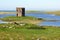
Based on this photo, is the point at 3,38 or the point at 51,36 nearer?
the point at 3,38

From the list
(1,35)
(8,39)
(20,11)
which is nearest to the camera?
(8,39)

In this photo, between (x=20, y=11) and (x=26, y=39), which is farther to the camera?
(x=20, y=11)

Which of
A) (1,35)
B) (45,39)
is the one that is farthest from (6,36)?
(45,39)

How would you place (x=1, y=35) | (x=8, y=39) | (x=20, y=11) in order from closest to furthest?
(x=8, y=39)
(x=1, y=35)
(x=20, y=11)

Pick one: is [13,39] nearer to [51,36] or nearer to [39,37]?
[39,37]

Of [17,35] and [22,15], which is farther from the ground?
[17,35]

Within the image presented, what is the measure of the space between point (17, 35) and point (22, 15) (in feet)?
164

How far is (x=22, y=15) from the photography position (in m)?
75.8

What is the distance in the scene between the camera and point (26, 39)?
79.3 ft

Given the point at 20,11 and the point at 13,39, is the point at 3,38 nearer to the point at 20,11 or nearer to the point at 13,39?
the point at 13,39

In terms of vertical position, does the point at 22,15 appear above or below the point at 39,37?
below

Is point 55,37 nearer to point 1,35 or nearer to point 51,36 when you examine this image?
point 51,36

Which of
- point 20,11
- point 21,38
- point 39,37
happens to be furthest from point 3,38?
point 20,11

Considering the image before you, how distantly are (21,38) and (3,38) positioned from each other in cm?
211
